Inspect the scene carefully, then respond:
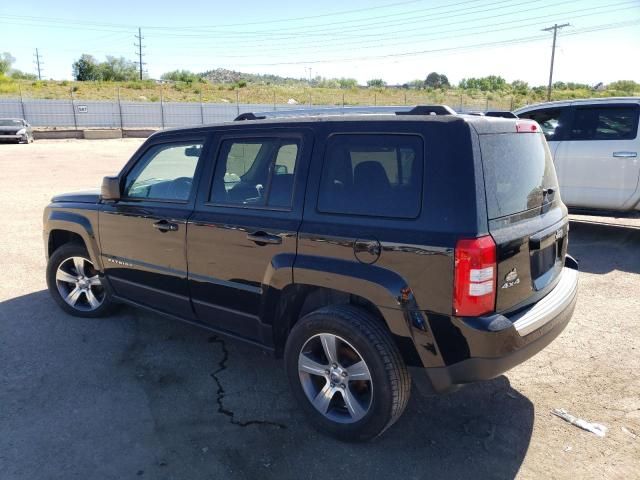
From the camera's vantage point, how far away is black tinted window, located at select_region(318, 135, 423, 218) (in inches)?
111

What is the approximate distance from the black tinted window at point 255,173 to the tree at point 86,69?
85.5 m

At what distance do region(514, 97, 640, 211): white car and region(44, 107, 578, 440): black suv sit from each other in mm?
4262

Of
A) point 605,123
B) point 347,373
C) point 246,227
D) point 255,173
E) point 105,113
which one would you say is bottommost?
point 347,373

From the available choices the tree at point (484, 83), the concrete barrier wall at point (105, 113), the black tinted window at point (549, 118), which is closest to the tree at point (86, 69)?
the concrete barrier wall at point (105, 113)

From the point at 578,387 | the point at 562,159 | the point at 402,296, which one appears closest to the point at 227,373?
the point at 402,296

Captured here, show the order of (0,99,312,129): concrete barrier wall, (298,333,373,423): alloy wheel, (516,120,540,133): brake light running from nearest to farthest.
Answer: (298,333,373,423): alloy wheel, (516,120,540,133): brake light, (0,99,312,129): concrete barrier wall

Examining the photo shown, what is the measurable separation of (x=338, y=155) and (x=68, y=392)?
8.16 ft

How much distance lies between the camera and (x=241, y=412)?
3422 millimetres

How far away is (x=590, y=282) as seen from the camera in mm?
6008

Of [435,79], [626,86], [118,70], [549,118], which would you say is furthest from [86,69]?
[549,118]

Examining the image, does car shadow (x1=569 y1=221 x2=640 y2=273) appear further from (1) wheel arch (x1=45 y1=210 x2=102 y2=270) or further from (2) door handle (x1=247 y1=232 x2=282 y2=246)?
(1) wheel arch (x1=45 y1=210 x2=102 y2=270)

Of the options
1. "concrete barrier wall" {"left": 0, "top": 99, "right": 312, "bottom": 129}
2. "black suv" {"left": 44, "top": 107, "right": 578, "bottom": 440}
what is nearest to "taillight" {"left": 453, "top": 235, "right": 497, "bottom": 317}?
"black suv" {"left": 44, "top": 107, "right": 578, "bottom": 440}

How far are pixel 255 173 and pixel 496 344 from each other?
1873 mm

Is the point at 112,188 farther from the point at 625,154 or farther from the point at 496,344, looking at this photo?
the point at 625,154
